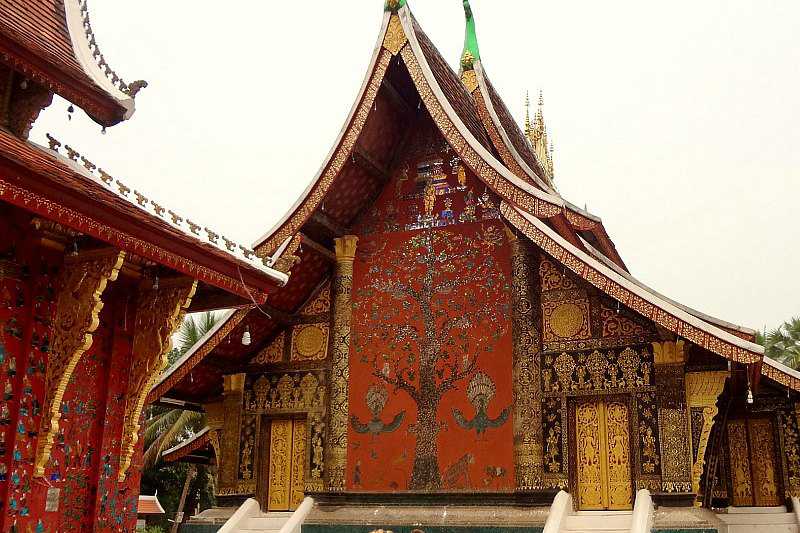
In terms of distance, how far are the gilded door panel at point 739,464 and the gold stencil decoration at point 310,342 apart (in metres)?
4.64

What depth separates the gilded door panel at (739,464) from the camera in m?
8.89

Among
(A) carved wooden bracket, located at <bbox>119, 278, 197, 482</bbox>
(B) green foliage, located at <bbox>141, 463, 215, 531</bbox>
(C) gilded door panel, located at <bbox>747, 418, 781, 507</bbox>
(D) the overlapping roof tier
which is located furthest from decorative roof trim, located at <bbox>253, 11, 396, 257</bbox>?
(B) green foliage, located at <bbox>141, 463, 215, 531</bbox>

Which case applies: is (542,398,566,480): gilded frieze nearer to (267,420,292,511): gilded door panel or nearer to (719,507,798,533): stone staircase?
→ (719,507,798,533): stone staircase

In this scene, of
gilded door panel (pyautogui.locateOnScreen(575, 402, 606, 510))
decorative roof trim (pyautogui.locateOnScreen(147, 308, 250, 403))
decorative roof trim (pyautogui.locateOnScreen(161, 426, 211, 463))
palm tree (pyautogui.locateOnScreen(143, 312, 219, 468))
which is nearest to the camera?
gilded door panel (pyautogui.locateOnScreen(575, 402, 606, 510))

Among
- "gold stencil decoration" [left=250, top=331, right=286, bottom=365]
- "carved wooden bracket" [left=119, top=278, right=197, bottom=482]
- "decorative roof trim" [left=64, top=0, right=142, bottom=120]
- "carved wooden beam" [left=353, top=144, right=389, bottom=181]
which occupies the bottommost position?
"carved wooden bracket" [left=119, top=278, right=197, bottom=482]

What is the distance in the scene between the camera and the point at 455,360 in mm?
8945

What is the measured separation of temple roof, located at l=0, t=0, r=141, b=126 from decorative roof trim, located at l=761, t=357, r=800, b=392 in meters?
5.83

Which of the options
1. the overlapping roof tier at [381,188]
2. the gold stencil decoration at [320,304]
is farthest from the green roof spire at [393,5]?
the gold stencil decoration at [320,304]

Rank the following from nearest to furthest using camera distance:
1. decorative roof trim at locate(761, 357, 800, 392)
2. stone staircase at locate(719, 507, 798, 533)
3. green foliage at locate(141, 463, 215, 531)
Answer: decorative roof trim at locate(761, 357, 800, 392) < stone staircase at locate(719, 507, 798, 533) < green foliage at locate(141, 463, 215, 531)

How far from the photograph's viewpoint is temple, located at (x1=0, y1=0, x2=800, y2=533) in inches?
206

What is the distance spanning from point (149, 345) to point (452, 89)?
5.62m

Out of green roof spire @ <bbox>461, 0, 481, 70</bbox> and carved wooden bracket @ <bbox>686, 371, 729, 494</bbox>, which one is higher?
green roof spire @ <bbox>461, 0, 481, 70</bbox>

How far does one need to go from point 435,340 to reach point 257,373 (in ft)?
7.67

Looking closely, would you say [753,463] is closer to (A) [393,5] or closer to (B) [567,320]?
(B) [567,320]
